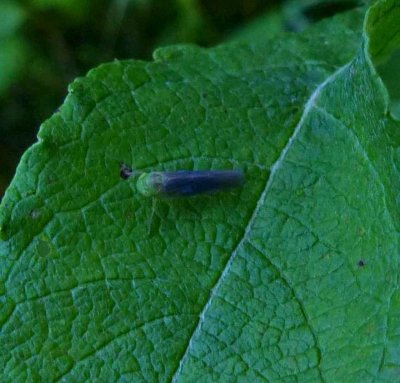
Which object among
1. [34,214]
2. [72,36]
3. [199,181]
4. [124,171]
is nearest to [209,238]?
[199,181]

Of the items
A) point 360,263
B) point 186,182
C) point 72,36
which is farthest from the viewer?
point 72,36

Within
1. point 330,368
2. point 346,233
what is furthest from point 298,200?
point 330,368

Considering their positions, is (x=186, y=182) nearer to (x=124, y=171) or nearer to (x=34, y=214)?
(x=124, y=171)

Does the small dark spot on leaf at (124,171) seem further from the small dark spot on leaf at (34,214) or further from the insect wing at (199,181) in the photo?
the small dark spot on leaf at (34,214)

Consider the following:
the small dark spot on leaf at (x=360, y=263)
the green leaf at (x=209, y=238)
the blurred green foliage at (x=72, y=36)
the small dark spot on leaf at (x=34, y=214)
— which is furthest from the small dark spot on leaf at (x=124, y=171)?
the blurred green foliage at (x=72, y=36)

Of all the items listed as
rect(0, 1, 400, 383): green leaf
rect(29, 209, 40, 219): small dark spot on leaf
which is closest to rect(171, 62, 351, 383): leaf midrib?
rect(0, 1, 400, 383): green leaf

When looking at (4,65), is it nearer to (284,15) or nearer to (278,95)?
(284,15)
